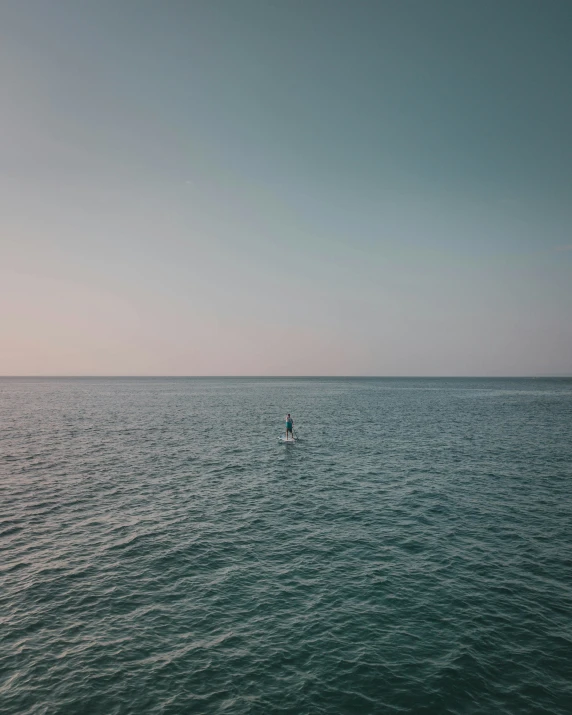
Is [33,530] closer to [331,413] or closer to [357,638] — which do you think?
[357,638]

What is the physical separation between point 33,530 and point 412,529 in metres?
26.1

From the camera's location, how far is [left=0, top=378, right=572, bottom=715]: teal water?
15.1 meters

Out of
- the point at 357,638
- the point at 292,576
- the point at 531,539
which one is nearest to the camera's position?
the point at 357,638

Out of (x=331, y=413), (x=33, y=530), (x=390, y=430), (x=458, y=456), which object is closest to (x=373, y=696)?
(x=33, y=530)

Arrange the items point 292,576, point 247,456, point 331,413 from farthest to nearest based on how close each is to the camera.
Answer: point 331,413 → point 247,456 → point 292,576

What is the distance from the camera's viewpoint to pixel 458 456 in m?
54.7

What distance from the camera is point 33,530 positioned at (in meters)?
28.9

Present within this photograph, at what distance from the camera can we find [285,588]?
71.5ft

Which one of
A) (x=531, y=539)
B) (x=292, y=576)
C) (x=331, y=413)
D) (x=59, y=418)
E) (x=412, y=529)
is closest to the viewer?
(x=292, y=576)

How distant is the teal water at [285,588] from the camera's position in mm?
15109

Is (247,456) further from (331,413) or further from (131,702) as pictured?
(331,413)

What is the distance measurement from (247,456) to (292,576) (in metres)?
31.9

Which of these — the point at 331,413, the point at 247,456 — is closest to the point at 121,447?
the point at 247,456

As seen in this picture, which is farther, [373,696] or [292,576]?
[292,576]
